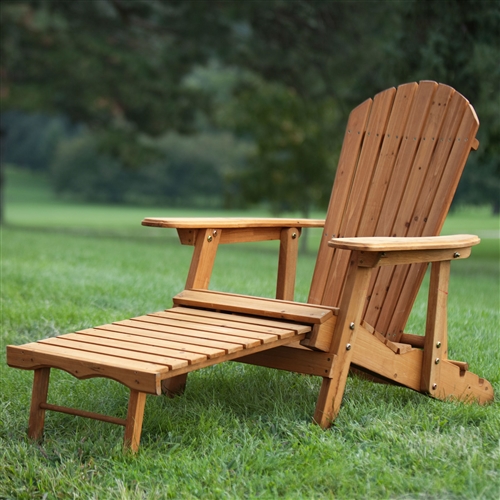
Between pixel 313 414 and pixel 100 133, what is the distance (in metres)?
15.7

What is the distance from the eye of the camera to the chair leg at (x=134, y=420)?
2398 mm

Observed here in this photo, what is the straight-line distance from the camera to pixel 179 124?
16.2 m

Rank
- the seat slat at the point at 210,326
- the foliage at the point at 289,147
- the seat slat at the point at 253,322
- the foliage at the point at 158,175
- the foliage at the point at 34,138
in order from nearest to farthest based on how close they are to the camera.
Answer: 1. the seat slat at the point at 210,326
2. the seat slat at the point at 253,322
3. the foliage at the point at 289,147
4. the foliage at the point at 158,175
5. the foliage at the point at 34,138

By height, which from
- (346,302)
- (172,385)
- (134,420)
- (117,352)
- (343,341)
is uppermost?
(346,302)

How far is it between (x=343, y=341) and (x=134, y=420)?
806 millimetres

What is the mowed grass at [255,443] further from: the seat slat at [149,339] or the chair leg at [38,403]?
the seat slat at [149,339]

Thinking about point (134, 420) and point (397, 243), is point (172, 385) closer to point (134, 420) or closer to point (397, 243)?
point (134, 420)

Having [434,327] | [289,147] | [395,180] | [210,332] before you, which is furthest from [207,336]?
[289,147]

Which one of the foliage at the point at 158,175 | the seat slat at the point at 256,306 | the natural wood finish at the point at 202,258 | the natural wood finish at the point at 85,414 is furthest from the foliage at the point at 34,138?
the natural wood finish at the point at 85,414

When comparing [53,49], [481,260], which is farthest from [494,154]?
[53,49]

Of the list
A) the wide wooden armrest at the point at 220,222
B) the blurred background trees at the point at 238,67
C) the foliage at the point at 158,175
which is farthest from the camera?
the foliage at the point at 158,175

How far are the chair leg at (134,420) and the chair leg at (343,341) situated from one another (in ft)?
2.16

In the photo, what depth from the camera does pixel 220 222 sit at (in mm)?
3248

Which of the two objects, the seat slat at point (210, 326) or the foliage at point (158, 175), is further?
the foliage at point (158, 175)
